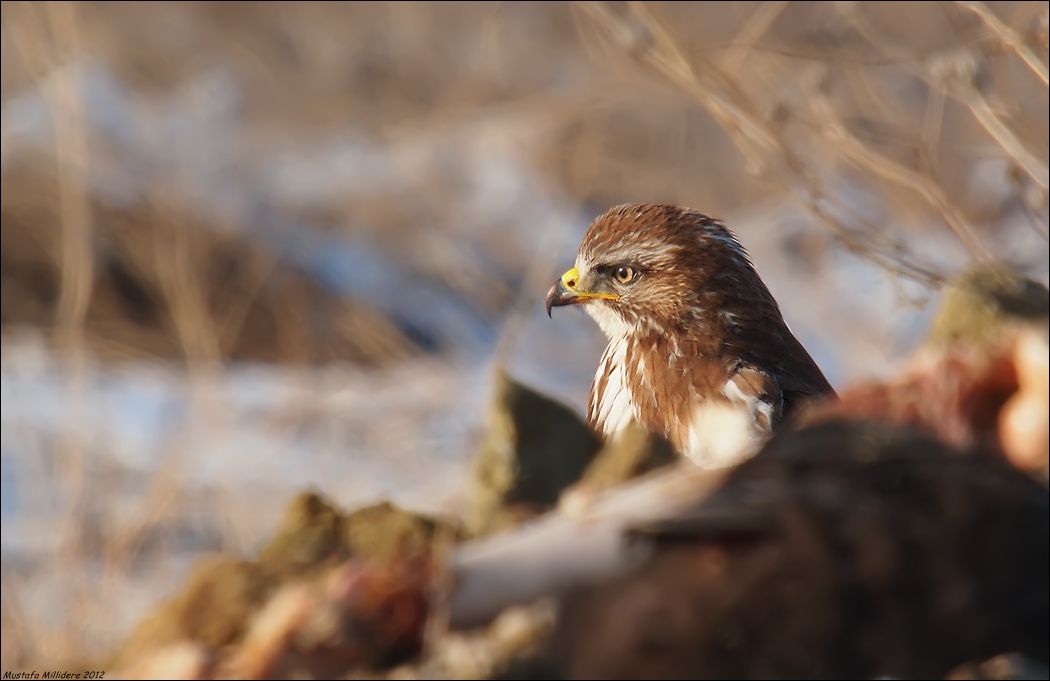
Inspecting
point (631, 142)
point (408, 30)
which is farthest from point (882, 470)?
point (408, 30)

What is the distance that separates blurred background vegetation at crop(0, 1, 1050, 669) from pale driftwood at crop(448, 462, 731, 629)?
740 millimetres

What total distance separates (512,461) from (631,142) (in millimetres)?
11239

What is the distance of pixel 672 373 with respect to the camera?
320 cm

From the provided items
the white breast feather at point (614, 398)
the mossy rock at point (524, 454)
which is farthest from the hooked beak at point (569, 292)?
the mossy rock at point (524, 454)

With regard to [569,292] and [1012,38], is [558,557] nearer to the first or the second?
[1012,38]

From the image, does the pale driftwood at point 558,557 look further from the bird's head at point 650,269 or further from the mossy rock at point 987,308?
the bird's head at point 650,269

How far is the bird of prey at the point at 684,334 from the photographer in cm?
298

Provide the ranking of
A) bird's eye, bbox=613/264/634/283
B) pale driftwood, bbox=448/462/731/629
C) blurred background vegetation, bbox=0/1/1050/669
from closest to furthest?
pale driftwood, bbox=448/462/731/629
bird's eye, bbox=613/264/634/283
blurred background vegetation, bbox=0/1/1050/669

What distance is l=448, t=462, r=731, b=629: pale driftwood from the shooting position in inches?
53.9

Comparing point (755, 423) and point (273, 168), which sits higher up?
point (273, 168)

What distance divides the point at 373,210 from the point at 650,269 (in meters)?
9.97

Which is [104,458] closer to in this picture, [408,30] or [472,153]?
[472,153]

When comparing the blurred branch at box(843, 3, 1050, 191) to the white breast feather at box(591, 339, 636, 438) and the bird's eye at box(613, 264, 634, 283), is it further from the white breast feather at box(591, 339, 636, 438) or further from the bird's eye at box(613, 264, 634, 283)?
the white breast feather at box(591, 339, 636, 438)

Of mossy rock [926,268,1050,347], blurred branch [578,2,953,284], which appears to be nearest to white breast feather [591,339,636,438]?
blurred branch [578,2,953,284]
